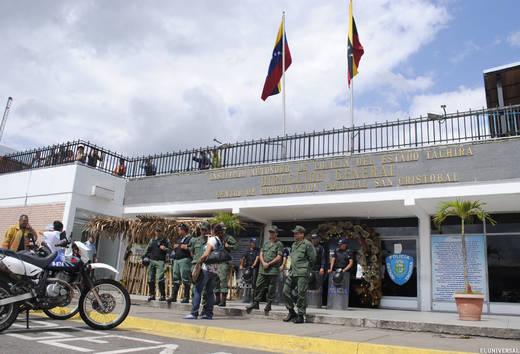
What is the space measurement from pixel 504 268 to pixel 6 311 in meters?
11.1

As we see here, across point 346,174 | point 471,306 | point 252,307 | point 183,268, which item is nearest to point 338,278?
point 346,174

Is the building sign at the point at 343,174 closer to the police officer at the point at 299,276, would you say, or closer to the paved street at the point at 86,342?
the police officer at the point at 299,276

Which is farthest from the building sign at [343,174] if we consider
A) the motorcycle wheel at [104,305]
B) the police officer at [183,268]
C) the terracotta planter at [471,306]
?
the motorcycle wheel at [104,305]

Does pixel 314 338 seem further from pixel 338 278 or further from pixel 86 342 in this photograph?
pixel 338 278

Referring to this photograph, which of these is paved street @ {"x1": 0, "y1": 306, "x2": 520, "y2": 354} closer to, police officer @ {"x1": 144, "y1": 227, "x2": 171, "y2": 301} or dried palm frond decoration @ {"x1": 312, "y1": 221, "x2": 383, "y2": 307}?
police officer @ {"x1": 144, "y1": 227, "x2": 171, "y2": 301}

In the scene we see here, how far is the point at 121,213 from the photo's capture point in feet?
53.1

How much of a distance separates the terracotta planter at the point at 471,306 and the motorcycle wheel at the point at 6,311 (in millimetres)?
7640

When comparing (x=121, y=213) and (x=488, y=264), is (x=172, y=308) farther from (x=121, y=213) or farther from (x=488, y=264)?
(x=488, y=264)

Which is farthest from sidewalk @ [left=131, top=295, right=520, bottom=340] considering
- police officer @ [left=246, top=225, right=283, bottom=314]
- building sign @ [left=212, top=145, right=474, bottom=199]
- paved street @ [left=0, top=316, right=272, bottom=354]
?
building sign @ [left=212, top=145, right=474, bottom=199]

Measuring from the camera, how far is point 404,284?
12703 mm

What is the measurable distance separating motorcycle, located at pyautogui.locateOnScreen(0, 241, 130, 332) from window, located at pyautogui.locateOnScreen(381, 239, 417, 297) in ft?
27.8

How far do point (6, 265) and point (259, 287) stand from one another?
469 cm

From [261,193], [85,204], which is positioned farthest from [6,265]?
[85,204]

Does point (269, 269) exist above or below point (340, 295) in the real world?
above
